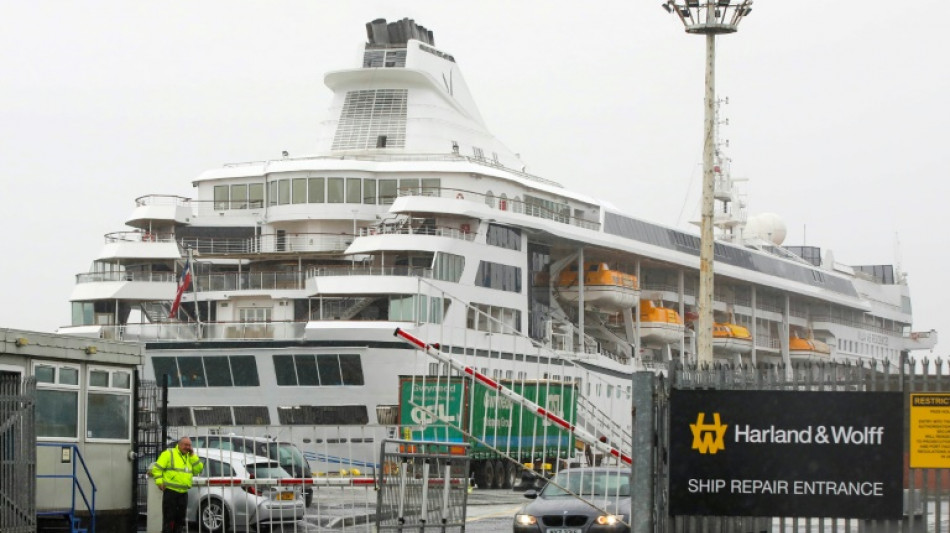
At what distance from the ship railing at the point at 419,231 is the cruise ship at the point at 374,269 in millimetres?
136

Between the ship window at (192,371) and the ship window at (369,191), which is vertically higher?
the ship window at (369,191)

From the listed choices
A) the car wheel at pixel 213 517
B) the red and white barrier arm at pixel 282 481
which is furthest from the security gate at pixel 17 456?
the car wheel at pixel 213 517

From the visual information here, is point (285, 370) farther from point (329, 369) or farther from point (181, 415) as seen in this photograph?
point (181, 415)

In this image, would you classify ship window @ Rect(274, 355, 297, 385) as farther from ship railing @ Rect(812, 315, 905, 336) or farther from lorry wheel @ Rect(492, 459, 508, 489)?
ship railing @ Rect(812, 315, 905, 336)

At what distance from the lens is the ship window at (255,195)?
178ft

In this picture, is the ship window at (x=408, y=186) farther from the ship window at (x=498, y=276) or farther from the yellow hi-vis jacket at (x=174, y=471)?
the yellow hi-vis jacket at (x=174, y=471)

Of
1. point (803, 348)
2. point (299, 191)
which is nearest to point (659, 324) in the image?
point (803, 348)

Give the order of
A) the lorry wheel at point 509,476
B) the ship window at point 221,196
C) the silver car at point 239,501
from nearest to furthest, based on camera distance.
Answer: the silver car at point 239,501 < the lorry wheel at point 509,476 < the ship window at point 221,196

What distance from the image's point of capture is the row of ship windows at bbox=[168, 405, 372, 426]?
46594 mm

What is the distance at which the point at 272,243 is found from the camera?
5272 centimetres

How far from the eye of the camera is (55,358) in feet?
68.6

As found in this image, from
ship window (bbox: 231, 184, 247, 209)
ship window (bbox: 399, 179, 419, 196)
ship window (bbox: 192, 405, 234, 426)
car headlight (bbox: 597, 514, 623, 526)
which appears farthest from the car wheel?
ship window (bbox: 231, 184, 247, 209)

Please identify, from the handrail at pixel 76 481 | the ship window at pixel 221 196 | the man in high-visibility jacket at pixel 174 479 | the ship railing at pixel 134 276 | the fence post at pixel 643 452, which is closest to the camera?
the fence post at pixel 643 452

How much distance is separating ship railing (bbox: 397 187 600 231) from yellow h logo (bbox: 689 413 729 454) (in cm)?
3648
